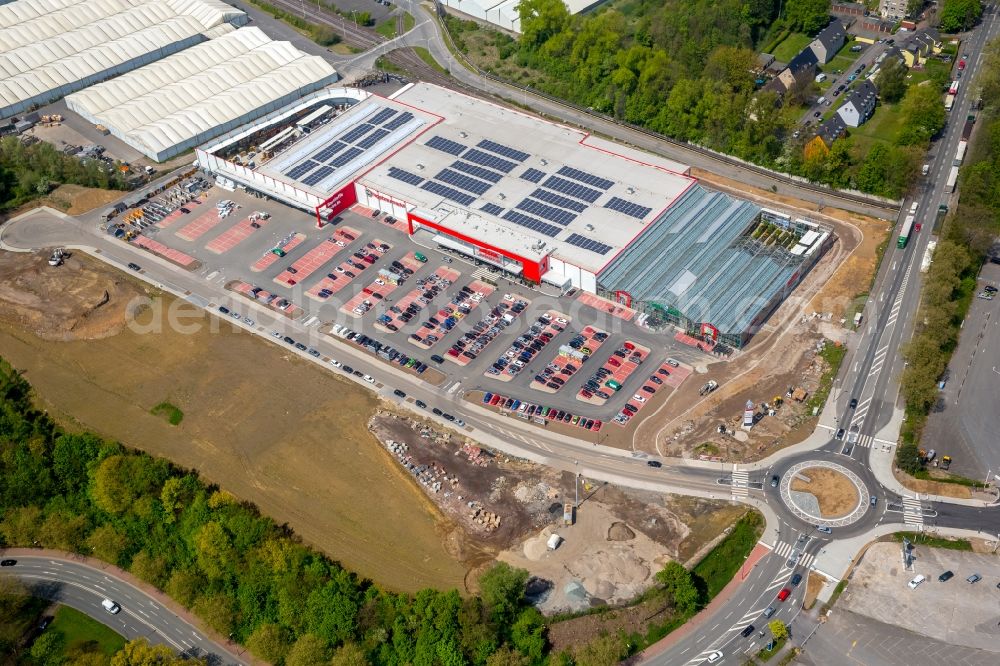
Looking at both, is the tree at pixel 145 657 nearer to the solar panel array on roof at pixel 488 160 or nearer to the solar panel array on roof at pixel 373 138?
the solar panel array on roof at pixel 488 160

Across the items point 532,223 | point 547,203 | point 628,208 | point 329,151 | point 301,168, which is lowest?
point 532,223

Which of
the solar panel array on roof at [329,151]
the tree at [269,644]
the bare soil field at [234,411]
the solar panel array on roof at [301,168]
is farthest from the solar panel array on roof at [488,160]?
the tree at [269,644]

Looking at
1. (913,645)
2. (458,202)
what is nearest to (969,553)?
(913,645)

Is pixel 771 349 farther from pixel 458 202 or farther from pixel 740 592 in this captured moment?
pixel 458 202

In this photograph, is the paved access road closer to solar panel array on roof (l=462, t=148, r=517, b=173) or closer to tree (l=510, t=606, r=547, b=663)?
tree (l=510, t=606, r=547, b=663)

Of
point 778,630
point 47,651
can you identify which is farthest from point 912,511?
point 47,651

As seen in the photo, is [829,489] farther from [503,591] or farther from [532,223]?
[532,223]
